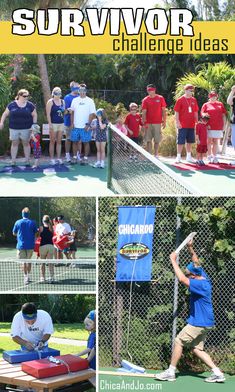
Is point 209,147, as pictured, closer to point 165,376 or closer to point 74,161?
point 74,161

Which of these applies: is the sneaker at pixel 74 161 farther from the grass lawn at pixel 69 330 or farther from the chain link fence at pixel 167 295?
the chain link fence at pixel 167 295

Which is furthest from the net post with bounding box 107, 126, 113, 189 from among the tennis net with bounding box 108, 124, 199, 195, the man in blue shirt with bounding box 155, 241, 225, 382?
the man in blue shirt with bounding box 155, 241, 225, 382

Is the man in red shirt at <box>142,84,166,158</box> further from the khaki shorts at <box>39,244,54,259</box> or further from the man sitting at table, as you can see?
the man sitting at table

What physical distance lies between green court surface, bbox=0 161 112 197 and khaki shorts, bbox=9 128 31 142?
0.67 metres

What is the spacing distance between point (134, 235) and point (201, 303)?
3.42 ft

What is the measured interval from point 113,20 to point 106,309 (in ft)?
33.7

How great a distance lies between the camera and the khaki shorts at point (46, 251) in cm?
1016

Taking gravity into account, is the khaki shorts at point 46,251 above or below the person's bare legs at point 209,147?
below

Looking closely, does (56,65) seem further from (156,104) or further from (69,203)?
(69,203)

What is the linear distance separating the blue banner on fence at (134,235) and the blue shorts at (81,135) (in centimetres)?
679

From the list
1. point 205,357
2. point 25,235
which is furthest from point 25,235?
point 205,357

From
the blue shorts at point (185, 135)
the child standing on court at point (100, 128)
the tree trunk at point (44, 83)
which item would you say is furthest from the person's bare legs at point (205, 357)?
the tree trunk at point (44, 83)

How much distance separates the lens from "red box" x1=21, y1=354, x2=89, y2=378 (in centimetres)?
801

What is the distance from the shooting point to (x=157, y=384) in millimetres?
8812
